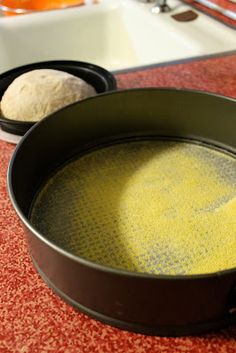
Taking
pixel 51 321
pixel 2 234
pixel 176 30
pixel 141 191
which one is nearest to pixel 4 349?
pixel 51 321

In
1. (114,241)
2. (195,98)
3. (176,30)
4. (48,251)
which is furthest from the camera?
(176,30)

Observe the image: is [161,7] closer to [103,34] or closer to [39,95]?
[103,34]

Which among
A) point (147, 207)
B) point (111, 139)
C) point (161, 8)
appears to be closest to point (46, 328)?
point (147, 207)

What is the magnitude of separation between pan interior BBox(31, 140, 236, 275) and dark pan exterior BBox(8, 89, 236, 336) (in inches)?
1.1

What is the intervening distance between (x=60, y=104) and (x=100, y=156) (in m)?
0.13

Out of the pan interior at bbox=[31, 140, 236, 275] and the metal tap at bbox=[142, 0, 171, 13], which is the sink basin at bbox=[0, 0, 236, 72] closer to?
the metal tap at bbox=[142, 0, 171, 13]

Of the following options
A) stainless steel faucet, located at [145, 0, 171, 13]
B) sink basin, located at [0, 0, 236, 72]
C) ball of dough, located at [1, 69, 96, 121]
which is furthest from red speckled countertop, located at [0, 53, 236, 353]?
stainless steel faucet, located at [145, 0, 171, 13]

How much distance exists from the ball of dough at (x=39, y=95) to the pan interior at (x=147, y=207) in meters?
0.12

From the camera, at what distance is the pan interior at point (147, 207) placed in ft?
1.55

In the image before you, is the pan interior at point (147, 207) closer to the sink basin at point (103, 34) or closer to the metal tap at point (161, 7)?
the sink basin at point (103, 34)

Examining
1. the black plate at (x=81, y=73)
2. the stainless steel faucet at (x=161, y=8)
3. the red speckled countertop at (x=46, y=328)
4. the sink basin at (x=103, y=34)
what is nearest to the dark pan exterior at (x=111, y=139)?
the red speckled countertop at (x=46, y=328)

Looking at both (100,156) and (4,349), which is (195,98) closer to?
(100,156)

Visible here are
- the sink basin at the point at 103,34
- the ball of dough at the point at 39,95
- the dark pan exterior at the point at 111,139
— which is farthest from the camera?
the sink basin at the point at 103,34

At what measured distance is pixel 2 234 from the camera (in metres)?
0.54
